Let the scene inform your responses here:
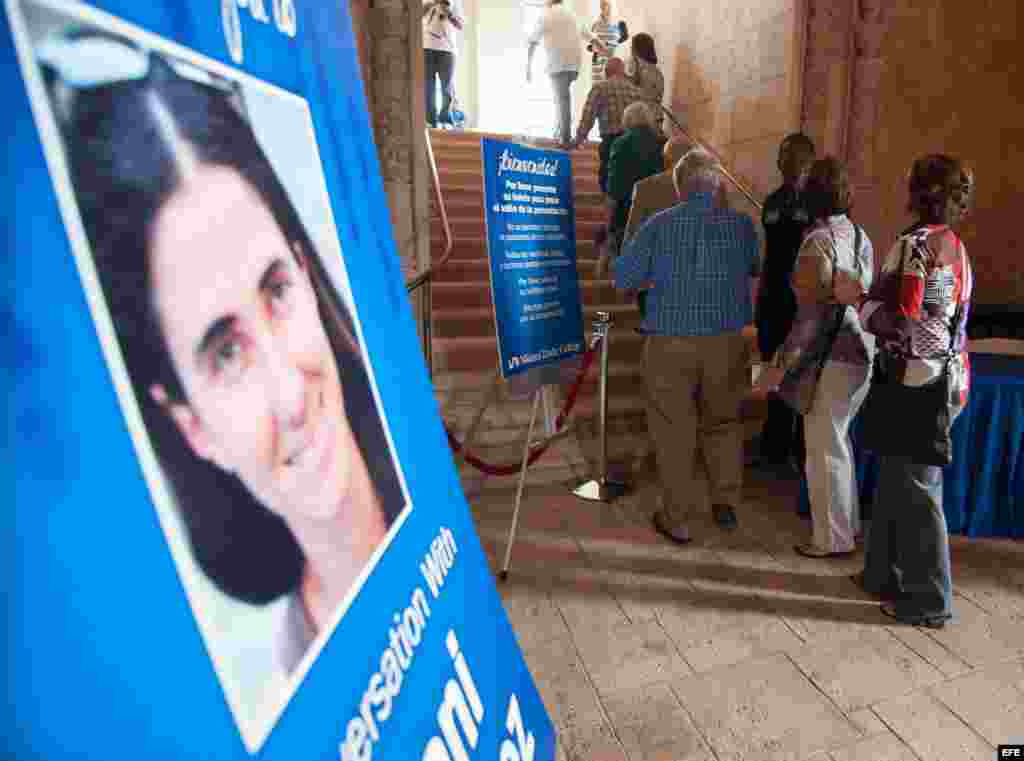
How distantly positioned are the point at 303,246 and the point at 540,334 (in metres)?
2.22

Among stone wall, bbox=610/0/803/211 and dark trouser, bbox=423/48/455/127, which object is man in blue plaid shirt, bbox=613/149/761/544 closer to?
stone wall, bbox=610/0/803/211

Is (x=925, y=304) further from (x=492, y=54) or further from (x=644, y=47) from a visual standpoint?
(x=492, y=54)

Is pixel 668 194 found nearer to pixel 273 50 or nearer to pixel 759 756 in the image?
pixel 759 756

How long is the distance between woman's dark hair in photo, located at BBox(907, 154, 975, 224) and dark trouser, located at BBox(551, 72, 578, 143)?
510cm

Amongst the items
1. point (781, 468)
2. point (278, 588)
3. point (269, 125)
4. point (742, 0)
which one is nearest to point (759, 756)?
point (278, 588)

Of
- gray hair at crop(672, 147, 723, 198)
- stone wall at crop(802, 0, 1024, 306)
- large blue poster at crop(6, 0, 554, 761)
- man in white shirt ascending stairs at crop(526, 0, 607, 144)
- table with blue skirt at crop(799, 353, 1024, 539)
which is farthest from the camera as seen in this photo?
man in white shirt ascending stairs at crop(526, 0, 607, 144)

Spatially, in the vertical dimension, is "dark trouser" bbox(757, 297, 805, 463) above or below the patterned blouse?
below

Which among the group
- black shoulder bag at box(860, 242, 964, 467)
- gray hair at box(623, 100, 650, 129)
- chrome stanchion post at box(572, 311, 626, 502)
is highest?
gray hair at box(623, 100, 650, 129)

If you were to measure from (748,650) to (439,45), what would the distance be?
255 inches

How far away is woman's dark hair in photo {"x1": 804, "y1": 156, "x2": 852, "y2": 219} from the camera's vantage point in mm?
2773

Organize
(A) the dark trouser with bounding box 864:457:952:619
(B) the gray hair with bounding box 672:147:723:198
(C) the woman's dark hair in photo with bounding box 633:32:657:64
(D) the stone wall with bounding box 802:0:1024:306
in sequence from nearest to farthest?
1. (A) the dark trouser with bounding box 864:457:952:619
2. (B) the gray hair with bounding box 672:147:723:198
3. (D) the stone wall with bounding box 802:0:1024:306
4. (C) the woman's dark hair in photo with bounding box 633:32:657:64

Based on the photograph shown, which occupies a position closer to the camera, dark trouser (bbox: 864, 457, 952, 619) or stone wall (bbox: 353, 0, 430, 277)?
dark trouser (bbox: 864, 457, 952, 619)

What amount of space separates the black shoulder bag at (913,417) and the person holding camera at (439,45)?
528cm

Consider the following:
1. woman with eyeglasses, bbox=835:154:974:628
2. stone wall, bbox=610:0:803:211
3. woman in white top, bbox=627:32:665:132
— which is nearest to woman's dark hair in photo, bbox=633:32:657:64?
woman in white top, bbox=627:32:665:132
